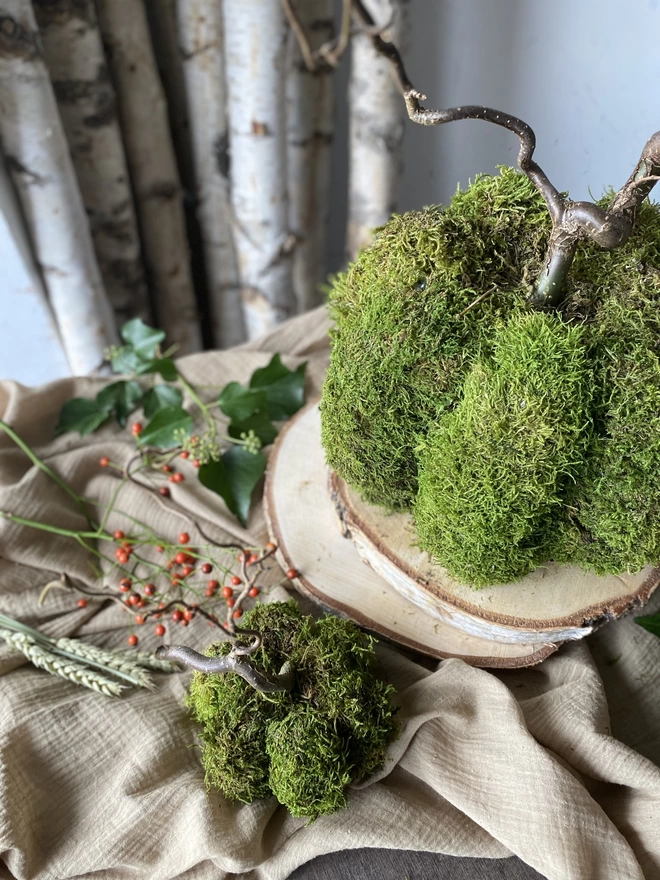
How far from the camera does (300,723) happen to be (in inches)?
23.6

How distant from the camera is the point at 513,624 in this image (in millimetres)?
690

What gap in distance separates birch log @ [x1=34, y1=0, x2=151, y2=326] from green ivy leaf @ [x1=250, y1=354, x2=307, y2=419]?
49 centimetres

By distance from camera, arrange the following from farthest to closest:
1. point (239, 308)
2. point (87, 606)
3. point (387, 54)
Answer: point (239, 308) → point (87, 606) → point (387, 54)

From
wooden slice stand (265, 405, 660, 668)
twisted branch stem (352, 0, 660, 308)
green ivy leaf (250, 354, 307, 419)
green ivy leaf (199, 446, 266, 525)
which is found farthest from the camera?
green ivy leaf (250, 354, 307, 419)

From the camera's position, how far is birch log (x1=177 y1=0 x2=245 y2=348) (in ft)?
3.63

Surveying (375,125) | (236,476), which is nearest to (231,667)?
(236,476)

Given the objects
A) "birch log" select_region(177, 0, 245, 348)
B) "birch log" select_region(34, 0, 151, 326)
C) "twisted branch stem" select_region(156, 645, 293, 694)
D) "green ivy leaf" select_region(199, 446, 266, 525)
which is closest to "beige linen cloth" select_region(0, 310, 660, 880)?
"twisted branch stem" select_region(156, 645, 293, 694)

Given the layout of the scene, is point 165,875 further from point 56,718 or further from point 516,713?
point 516,713

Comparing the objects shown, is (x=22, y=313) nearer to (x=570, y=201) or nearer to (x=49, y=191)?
(x=49, y=191)

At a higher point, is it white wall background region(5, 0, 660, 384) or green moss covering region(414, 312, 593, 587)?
white wall background region(5, 0, 660, 384)

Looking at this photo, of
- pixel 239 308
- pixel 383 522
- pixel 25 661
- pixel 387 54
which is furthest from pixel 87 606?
pixel 239 308

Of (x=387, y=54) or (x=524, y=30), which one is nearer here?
(x=387, y=54)

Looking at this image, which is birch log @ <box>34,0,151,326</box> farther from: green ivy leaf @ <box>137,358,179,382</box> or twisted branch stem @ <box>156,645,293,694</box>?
twisted branch stem @ <box>156,645,293,694</box>

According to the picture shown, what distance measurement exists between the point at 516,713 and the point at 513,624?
9cm
